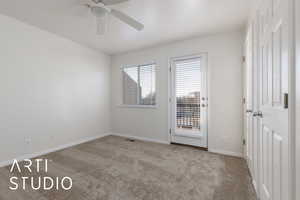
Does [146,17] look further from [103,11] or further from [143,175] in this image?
[143,175]

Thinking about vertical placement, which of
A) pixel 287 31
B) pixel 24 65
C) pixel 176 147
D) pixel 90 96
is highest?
pixel 24 65

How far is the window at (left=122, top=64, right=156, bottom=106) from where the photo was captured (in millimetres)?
3654

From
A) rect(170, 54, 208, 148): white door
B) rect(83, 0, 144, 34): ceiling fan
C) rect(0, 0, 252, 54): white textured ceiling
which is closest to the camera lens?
rect(83, 0, 144, 34): ceiling fan

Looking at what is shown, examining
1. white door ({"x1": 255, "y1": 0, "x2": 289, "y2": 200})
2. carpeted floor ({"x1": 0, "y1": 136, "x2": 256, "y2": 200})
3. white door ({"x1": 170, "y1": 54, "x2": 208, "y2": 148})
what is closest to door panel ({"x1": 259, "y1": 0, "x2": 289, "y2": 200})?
white door ({"x1": 255, "y1": 0, "x2": 289, "y2": 200})

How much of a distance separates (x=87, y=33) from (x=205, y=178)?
338 cm

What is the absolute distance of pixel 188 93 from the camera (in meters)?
3.10

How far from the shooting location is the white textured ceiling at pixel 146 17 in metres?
1.95

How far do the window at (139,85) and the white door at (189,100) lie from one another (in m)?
0.63

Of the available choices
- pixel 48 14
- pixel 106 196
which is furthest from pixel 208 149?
pixel 48 14

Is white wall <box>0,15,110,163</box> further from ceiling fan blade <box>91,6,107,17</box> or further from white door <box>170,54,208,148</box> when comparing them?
white door <box>170,54,208,148</box>

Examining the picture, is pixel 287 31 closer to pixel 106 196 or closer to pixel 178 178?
pixel 178 178

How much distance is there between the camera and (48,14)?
219cm

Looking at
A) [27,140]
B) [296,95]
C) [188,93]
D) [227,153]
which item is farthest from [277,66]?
[27,140]

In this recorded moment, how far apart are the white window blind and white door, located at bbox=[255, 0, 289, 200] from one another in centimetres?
180
